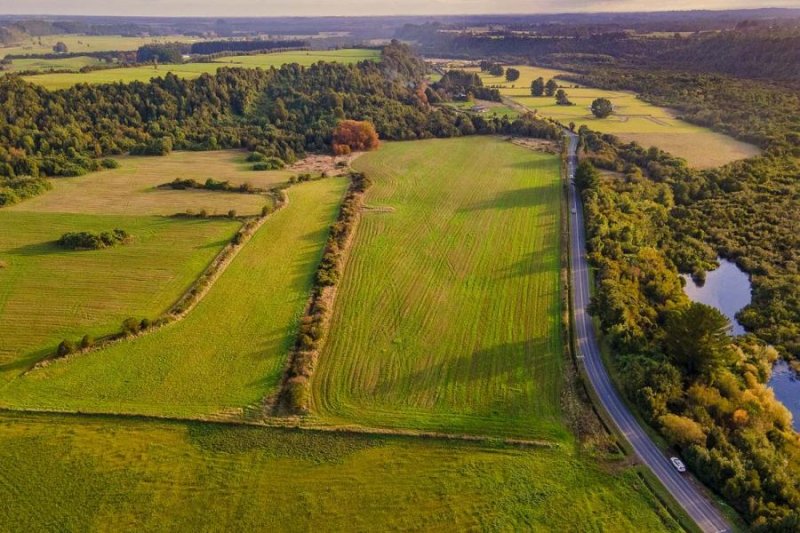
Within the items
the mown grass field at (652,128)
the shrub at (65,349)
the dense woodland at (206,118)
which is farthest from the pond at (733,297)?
the dense woodland at (206,118)

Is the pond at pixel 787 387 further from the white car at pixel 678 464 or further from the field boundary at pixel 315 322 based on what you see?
the field boundary at pixel 315 322

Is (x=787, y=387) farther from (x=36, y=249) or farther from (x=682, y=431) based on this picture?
(x=36, y=249)

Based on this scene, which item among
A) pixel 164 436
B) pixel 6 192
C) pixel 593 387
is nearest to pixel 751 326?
pixel 593 387

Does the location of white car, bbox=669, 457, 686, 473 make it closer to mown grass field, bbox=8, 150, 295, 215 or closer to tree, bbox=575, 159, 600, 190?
tree, bbox=575, 159, 600, 190

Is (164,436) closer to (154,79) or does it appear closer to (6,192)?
(6,192)

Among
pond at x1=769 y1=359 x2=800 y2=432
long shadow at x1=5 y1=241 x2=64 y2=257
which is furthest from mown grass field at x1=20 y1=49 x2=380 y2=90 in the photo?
pond at x1=769 y1=359 x2=800 y2=432

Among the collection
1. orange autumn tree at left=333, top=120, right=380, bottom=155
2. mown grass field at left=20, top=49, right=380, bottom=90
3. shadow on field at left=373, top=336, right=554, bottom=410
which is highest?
mown grass field at left=20, top=49, right=380, bottom=90
